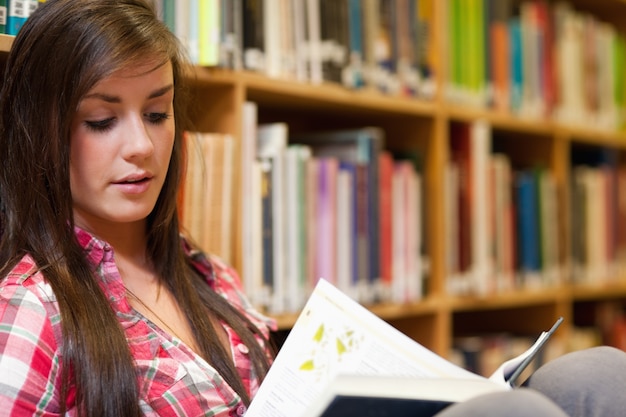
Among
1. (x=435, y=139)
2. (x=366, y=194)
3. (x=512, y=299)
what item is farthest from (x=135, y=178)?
(x=512, y=299)

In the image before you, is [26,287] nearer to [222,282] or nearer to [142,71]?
[142,71]

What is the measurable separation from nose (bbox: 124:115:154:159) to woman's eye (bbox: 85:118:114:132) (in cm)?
2

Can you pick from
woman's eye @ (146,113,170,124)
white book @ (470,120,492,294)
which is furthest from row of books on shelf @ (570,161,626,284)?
woman's eye @ (146,113,170,124)

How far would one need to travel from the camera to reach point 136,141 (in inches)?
41.5

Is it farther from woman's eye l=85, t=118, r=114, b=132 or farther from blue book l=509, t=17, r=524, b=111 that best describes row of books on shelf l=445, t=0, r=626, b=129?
woman's eye l=85, t=118, r=114, b=132

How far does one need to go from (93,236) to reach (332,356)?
0.35m

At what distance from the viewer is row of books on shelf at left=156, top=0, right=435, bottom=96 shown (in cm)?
140

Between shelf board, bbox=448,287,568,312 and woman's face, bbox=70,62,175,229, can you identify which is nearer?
woman's face, bbox=70,62,175,229

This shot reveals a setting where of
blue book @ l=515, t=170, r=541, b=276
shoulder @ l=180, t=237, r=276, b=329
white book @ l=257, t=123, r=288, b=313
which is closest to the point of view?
shoulder @ l=180, t=237, r=276, b=329

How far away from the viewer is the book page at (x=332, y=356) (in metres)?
1.01

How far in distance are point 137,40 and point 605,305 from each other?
1.99 metres

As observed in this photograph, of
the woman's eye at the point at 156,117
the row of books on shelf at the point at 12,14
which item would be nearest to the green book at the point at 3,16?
the row of books on shelf at the point at 12,14

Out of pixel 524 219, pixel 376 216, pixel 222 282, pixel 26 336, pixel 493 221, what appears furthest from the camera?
pixel 524 219

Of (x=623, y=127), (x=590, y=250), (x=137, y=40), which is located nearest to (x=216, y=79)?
(x=137, y=40)
